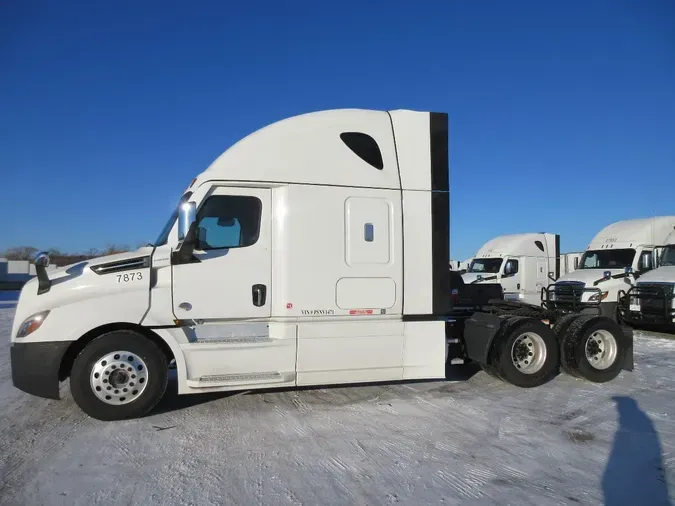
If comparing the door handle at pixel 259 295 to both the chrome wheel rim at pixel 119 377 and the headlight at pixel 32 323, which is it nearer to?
the chrome wheel rim at pixel 119 377

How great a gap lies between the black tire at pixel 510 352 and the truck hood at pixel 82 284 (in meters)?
4.70

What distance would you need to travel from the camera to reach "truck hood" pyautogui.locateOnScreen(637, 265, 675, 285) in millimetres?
12758

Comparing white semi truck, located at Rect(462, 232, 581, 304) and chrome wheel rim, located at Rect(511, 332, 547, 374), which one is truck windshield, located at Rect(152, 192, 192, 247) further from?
white semi truck, located at Rect(462, 232, 581, 304)

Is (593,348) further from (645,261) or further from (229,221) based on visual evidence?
(645,261)

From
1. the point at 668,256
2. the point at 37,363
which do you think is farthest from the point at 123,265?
the point at 668,256

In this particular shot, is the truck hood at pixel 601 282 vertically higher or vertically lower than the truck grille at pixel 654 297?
higher

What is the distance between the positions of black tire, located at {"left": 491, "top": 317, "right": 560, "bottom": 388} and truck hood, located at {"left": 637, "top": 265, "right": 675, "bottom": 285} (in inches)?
308

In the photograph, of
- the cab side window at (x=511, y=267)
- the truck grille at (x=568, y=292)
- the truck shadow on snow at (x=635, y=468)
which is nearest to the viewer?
the truck shadow on snow at (x=635, y=468)

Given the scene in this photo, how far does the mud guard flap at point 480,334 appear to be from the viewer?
6.72 m

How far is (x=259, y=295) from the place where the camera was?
224 inches

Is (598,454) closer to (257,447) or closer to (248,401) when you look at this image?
(257,447)

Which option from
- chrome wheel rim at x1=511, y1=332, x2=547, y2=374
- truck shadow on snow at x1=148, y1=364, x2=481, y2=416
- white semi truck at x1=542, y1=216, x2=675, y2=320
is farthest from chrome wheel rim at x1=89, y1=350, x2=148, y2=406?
white semi truck at x1=542, y1=216, x2=675, y2=320

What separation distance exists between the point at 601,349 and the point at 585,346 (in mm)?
488

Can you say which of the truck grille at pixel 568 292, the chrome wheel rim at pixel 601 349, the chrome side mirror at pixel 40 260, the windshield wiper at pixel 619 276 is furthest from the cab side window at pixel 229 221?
the windshield wiper at pixel 619 276
